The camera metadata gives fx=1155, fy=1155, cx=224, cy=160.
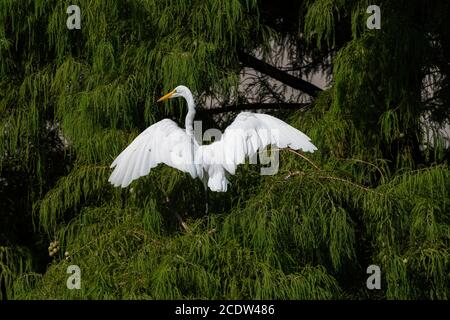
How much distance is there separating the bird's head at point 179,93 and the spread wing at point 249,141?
13 cm

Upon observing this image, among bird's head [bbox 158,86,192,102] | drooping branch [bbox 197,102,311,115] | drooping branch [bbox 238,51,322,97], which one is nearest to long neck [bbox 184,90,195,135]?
bird's head [bbox 158,86,192,102]

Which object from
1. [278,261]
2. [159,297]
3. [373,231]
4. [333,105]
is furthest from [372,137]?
[159,297]

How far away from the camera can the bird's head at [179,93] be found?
2533mm

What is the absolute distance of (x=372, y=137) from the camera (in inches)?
105

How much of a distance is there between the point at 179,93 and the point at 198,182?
0.66ft

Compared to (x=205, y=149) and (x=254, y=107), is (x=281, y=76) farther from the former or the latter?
(x=205, y=149)

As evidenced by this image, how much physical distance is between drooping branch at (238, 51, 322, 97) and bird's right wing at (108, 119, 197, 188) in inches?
20.5

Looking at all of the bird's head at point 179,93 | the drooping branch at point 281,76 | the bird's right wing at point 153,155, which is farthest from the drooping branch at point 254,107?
the bird's right wing at point 153,155

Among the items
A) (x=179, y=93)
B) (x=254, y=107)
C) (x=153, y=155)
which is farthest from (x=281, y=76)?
(x=153, y=155)

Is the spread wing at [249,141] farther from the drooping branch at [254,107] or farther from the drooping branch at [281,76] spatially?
the drooping branch at [281,76]

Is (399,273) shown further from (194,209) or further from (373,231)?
(194,209)

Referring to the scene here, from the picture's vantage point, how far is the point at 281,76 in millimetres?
3008
